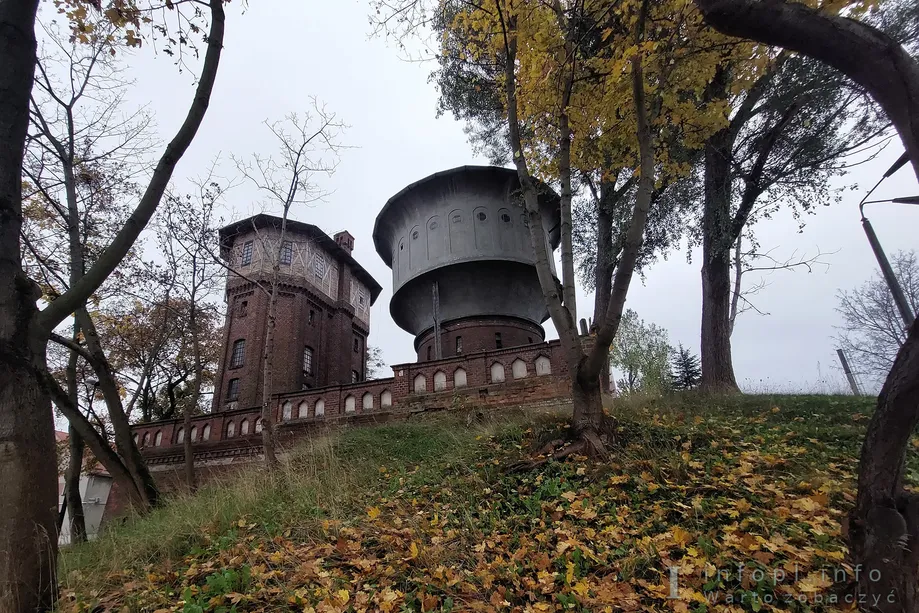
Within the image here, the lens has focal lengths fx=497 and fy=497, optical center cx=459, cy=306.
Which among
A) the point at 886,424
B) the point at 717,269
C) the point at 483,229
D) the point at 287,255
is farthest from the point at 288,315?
the point at 886,424

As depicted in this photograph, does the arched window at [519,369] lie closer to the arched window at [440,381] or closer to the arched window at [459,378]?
the arched window at [459,378]

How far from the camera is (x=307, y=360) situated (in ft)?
79.3

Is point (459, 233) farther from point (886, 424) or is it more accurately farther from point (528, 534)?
point (886, 424)

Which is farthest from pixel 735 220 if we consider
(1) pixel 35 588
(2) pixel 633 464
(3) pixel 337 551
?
(1) pixel 35 588

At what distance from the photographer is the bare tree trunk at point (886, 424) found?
9.50 feet

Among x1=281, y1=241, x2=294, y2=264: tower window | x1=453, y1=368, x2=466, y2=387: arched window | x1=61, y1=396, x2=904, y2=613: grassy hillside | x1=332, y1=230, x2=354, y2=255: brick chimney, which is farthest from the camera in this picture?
x1=332, y1=230, x2=354, y2=255: brick chimney

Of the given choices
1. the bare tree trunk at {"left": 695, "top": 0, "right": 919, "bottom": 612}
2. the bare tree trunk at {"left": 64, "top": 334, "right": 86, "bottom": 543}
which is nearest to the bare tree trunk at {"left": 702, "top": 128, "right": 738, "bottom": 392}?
the bare tree trunk at {"left": 695, "top": 0, "right": 919, "bottom": 612}

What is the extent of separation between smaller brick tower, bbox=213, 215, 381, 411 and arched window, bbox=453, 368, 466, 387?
11.6m

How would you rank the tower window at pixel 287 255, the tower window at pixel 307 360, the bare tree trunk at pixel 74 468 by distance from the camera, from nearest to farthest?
the bare tree trunk at pixel 74 468 < the tower window at pixel 307 360 < the tower window at pixel 287 255

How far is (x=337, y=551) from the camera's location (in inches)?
179

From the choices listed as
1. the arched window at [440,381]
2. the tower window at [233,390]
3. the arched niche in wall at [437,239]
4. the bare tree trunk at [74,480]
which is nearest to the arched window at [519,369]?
the arched window at [440,381]

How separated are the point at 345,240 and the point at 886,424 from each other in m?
28.7

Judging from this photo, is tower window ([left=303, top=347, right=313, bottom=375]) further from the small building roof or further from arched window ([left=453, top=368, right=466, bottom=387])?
arched window ([left=453, top=368, right=466, bottom=387])

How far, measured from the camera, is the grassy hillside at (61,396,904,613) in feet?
11.3
